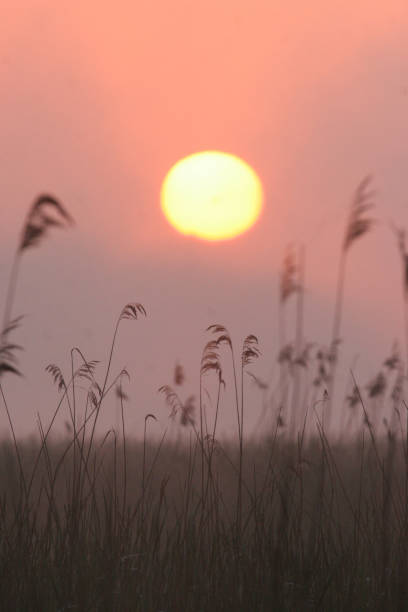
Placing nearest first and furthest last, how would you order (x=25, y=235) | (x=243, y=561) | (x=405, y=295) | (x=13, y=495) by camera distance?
(x=13, y=495) < (x=243, y=561) < (x=25, y=235) < (x=405, y=295)

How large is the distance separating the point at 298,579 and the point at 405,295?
5.57ft

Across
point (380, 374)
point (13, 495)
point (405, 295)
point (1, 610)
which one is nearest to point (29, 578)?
point (1, 610)

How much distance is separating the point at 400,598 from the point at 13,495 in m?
1.95

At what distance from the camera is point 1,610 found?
3.86 metres

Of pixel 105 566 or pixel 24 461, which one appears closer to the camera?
pixel 105 566

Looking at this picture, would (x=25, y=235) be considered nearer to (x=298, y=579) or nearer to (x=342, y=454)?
(x=298, y=579)

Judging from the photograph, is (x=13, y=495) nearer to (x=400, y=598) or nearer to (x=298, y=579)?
(x=298, y=579)

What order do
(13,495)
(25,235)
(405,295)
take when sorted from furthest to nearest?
1. (405,295)
2. (25,235)
3. (13,495)

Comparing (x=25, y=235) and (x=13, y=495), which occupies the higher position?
(x=25, y=235)

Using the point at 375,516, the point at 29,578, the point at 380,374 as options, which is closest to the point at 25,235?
the point at 29,578

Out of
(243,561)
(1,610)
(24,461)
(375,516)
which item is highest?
(24,461)

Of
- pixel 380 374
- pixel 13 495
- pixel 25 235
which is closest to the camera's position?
pixel 13 495

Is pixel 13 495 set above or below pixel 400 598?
above

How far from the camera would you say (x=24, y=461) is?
9.98m
